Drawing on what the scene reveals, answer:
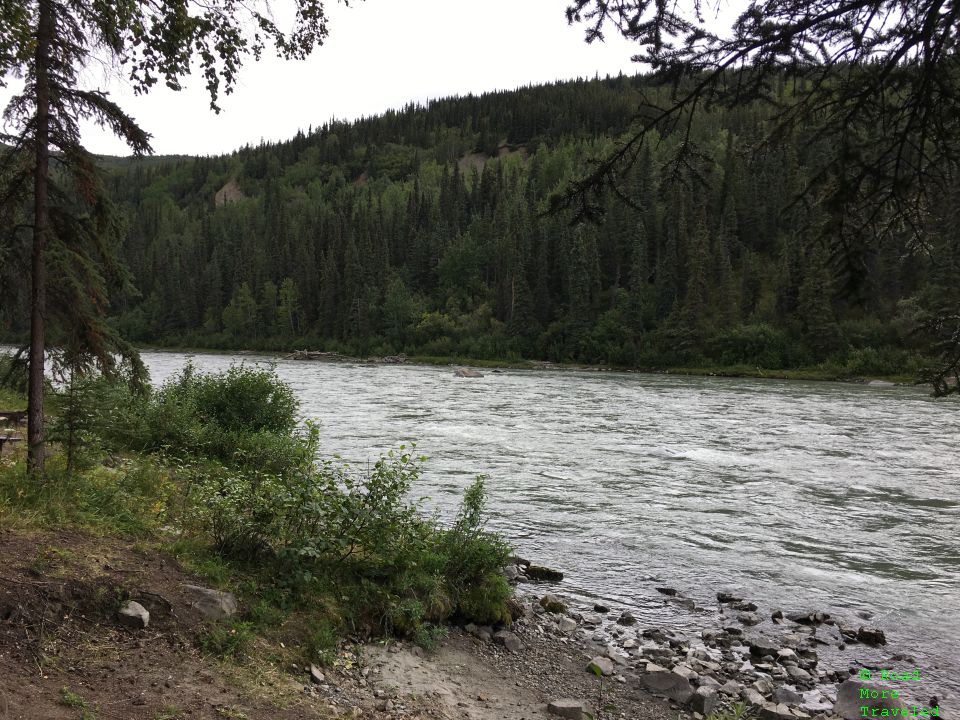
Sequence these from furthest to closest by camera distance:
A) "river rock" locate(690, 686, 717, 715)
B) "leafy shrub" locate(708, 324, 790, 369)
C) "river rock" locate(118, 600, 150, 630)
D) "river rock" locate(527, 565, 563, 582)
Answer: "leafy shrub" locate(708, 324, 790, 369), "river rock" locate(527, 565, 563, 582), "river rock" locate(690, 686, 717, 715), "river rock" locate(118, 600, 150, 630)

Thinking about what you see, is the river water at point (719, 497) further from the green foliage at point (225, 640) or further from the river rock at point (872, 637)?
the green foliage at point (225, 640)

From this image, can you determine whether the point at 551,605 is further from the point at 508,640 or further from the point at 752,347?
the point at 752,347

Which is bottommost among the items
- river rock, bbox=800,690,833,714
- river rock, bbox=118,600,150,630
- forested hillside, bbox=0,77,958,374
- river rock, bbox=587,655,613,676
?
river rock, bbox=800,690,833,714

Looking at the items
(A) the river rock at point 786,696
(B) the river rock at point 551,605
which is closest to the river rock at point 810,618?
(A) the river rock at point 786,696

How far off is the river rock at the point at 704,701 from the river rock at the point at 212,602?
488 centimetres

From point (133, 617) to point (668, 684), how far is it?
5515 mm

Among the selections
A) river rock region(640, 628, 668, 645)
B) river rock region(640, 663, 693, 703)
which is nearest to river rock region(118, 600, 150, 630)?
river rock region(640, 663, 693, 703)

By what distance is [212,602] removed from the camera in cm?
664

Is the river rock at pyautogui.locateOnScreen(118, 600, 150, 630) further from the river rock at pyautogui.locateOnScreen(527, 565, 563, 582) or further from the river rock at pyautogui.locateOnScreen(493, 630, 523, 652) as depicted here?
the river rock at pyautogui.locateOnScreen(527, 565, 563, 582)

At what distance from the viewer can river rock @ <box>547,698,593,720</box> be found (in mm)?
6488

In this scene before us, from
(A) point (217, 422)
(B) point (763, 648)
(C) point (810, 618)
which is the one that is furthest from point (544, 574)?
(A) point (217, 422)

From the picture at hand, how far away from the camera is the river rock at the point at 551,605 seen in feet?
31.0

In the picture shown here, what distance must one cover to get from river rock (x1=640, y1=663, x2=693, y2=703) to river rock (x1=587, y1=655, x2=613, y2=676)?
1.26 feet

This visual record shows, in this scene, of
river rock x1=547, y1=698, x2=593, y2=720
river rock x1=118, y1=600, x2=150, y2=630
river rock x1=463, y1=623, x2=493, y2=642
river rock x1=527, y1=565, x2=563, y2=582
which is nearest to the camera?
river rock x1=118, y1=600, x2=150, y2=630
